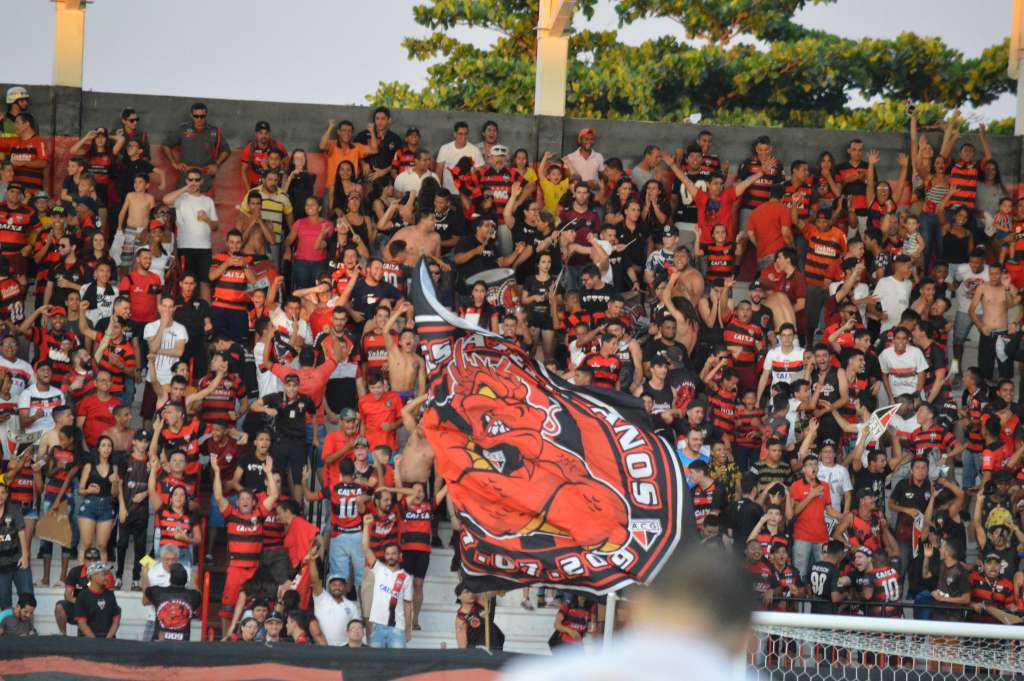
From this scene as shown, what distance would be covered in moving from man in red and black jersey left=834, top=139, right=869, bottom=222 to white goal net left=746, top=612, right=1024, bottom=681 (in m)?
8.39

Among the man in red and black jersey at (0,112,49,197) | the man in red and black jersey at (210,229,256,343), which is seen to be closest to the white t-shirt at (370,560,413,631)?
the man in red and black jersey at (210,229,256,343)

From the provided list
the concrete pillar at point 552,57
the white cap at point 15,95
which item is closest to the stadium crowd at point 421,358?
the white cap at point 15,95

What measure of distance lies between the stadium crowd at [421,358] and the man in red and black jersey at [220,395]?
0.04 meters

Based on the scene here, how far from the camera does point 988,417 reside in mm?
15508

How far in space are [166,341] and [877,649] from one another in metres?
8.52

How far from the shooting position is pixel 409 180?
59.2 ft

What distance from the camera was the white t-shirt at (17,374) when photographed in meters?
14.8

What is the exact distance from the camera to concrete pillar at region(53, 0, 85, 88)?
63.4 ft

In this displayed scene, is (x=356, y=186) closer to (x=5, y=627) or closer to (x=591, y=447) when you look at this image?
(x=5, y=627)

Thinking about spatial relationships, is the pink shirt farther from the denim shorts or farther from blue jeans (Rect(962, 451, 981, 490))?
blue jeans (Rect(962, 451, 981, 490))

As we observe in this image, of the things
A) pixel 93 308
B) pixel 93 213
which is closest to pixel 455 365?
pixel 93 308

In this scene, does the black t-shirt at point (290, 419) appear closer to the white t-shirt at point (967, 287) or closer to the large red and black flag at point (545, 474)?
the large red and black flag at point (545, 474)

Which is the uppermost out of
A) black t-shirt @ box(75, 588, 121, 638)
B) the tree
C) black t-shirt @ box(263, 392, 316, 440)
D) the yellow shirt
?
the tree

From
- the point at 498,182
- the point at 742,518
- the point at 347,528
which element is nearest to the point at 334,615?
the point at 347,528
